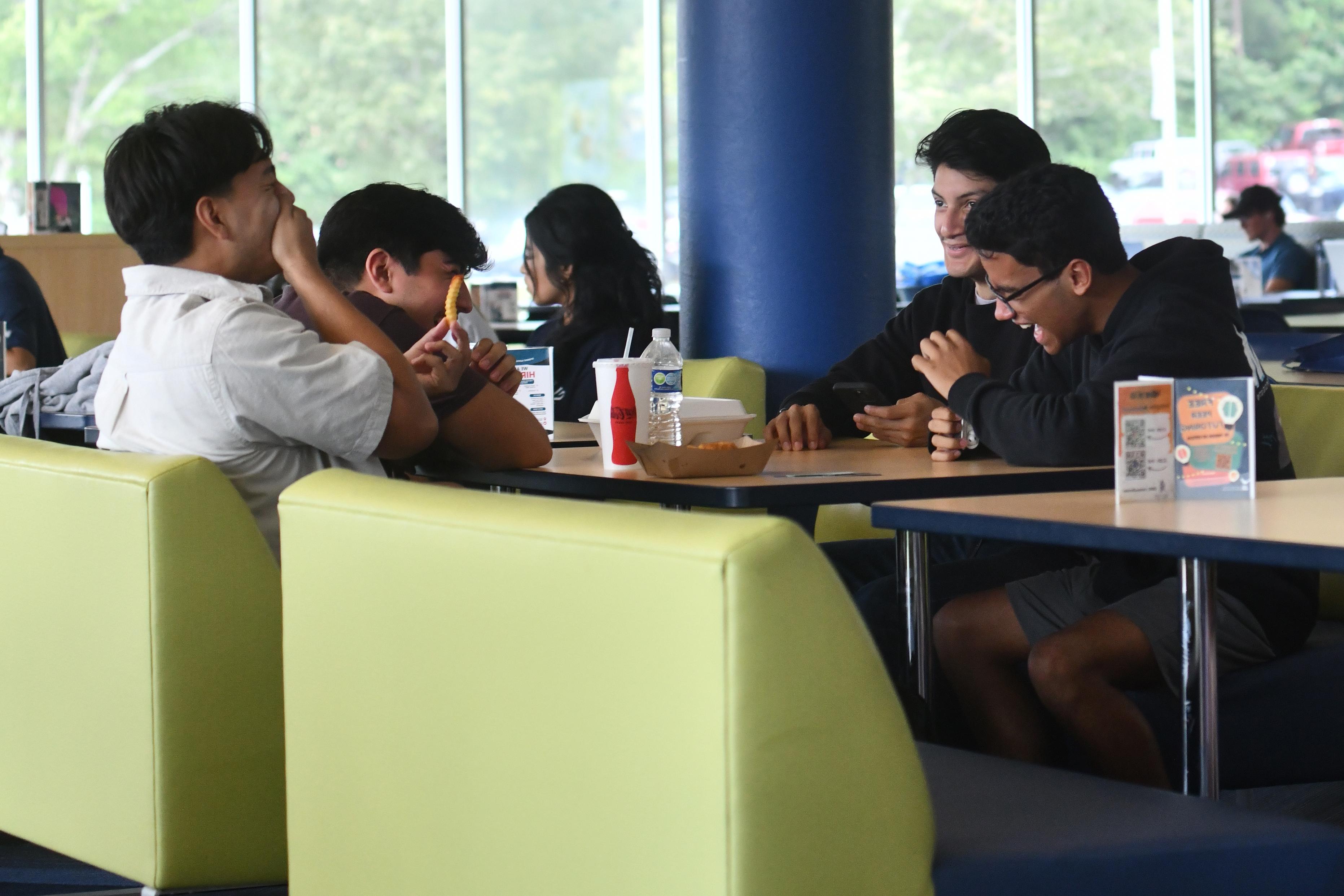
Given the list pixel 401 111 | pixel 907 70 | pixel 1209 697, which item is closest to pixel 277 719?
pixel 1209 697

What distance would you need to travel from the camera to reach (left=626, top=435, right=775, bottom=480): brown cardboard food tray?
1857 millimetres

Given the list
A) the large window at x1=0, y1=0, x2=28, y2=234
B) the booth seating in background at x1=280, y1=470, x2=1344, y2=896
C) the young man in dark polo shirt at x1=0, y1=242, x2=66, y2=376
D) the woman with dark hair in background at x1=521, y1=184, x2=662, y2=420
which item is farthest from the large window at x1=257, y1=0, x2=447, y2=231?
the booth seating in background at x1=280, y1=470, x2=1344, y2=896

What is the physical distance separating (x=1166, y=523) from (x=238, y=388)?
3.21ft

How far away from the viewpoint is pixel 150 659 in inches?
58.4

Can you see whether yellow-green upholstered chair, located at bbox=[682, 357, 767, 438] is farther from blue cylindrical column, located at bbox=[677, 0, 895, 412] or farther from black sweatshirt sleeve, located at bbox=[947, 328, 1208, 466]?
black sweatshirt sleeve, located at bbox=[947, 328, 1208, 466]

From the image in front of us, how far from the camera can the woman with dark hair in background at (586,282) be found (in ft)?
11.1

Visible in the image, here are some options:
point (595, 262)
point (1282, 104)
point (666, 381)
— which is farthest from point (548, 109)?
point (666, 381)

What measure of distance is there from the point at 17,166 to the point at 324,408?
6.23 m

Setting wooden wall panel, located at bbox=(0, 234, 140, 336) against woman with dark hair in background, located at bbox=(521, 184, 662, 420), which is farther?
wooden wall panel, located at bbox=(0, 234, 140, 336)

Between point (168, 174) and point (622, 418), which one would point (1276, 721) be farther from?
point (168, 174)

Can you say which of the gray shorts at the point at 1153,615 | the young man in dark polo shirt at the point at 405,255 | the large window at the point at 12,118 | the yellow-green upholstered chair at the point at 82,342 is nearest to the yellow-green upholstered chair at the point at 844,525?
the young man in dark polo shirt at the point at 405,255

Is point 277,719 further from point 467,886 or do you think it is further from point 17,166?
point 17,166

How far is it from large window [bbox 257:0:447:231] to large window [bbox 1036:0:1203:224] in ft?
11.0

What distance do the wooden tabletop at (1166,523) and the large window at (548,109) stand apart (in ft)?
20.7
